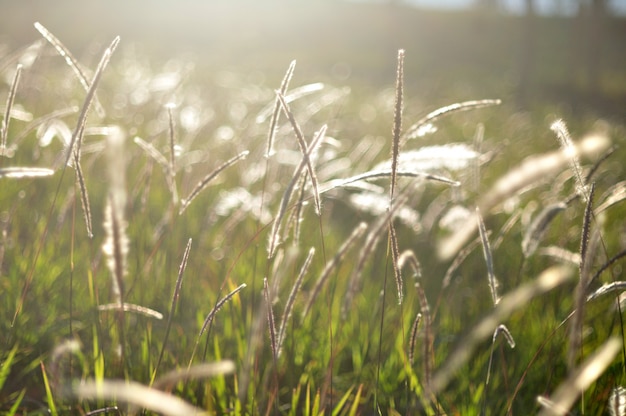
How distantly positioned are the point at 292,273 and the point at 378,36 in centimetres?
3483

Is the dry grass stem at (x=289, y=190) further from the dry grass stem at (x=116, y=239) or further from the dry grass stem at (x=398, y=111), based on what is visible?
Result: the dry grass stem at (x=116, y=239)

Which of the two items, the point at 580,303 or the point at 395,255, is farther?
the point at 395,255

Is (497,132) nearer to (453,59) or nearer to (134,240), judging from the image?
(134,240)

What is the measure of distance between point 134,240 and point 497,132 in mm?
5909

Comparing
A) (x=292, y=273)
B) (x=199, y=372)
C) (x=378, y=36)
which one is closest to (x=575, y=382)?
(x=199, y=372)

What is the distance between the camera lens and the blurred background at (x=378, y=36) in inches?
867

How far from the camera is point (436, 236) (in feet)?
11.0

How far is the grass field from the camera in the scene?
0.95m

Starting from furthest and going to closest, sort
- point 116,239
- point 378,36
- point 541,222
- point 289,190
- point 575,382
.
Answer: point 378,36 → point 541,222 → point 289,190 → point 116,239 → point 575,382

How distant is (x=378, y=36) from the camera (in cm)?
3462

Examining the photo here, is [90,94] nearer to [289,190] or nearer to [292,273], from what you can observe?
[289,190]

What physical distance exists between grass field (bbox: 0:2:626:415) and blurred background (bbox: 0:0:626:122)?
16.8 m

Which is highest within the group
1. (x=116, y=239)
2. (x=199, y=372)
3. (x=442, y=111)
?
(x=442, y=111)

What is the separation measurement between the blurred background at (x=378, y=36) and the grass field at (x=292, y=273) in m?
16.8
